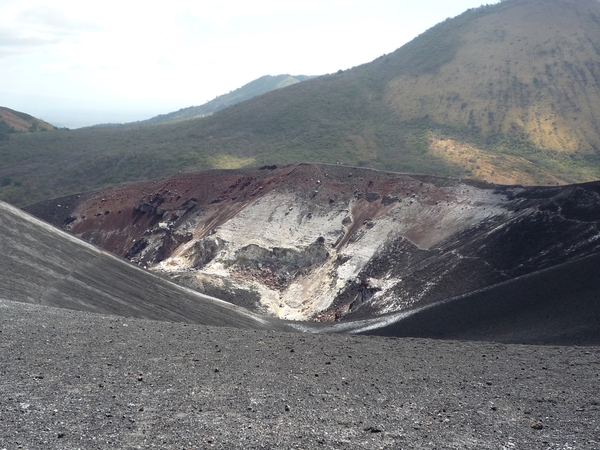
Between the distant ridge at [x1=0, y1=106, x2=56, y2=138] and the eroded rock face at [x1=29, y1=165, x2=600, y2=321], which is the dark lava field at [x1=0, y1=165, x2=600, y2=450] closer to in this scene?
the eroded rock face at [x1=29, y1=165, x2=600, y2=321]

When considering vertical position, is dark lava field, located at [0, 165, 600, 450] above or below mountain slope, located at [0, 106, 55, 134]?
below

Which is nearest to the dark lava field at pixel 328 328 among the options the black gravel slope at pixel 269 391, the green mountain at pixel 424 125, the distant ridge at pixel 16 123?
the black gravel slope at pixel 269 391

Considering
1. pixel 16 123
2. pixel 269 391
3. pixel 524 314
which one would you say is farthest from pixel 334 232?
pixel 16 123

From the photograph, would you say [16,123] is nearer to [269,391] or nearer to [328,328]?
[328,328]

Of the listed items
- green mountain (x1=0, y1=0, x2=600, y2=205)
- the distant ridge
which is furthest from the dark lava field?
the distant ridge

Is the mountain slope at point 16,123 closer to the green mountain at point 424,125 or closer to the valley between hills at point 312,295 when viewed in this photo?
the green mountain at point 424,125

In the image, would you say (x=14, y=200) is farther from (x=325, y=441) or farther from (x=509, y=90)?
(x=509, y=90)

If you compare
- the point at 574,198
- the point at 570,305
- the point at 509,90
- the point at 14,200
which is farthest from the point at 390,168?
the point at 570,305
